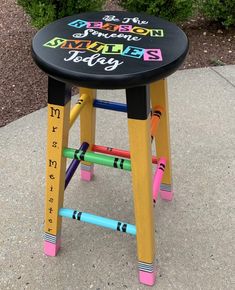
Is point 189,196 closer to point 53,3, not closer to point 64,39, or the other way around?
point 64,39

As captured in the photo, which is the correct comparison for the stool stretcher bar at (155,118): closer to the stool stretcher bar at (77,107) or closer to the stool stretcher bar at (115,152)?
the stool stretcher bar at (115,152)

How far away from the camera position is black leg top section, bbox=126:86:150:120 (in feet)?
4.51

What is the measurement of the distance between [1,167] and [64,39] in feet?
3.76

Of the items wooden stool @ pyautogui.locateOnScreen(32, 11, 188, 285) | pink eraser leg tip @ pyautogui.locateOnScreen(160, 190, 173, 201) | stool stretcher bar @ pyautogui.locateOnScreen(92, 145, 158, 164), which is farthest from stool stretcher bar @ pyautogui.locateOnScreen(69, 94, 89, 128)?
pink eraser leg tip @ pyautogui.locateOnScreen(160, 190, 173, 201)

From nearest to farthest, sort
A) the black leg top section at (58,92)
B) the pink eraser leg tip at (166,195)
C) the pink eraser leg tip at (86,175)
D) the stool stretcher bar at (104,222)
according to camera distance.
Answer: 1. the black leg top section at (58,92)
2. the stool stretcher bar at (104,222)
3. the pink eraser leg tip at (166,195)
4. the pink eraser leg tip at (86,175)

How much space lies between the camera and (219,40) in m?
3.94

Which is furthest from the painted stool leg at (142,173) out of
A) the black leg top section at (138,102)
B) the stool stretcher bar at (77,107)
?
the stool stretcher bar at (77,107)

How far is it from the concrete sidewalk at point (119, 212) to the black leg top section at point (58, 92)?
77cm

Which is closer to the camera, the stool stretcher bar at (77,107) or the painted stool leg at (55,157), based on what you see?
the painted stool leg at (55,157)

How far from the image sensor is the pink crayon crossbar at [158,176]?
1.78 m

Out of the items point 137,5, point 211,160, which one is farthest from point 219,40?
point 211,160

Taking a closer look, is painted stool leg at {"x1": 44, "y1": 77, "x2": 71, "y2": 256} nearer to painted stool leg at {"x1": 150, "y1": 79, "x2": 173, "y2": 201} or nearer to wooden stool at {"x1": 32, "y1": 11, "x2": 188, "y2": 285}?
wooden stool at {"x1": 32, "y1": 11, "x2": 188, "y2": 285}

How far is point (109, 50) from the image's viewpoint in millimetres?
1462

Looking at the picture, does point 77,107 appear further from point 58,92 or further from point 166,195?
point 166,195
